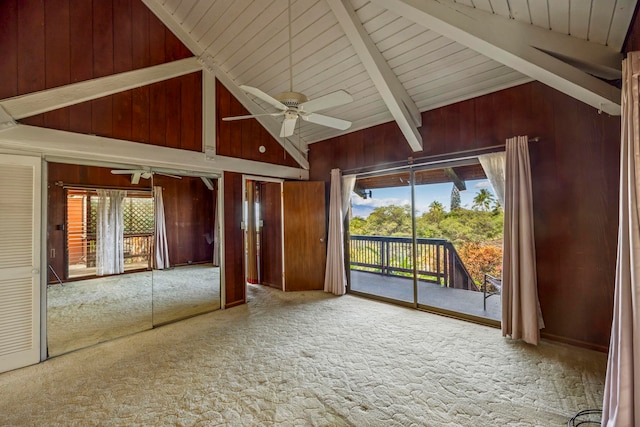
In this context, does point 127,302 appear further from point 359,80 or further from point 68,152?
point 359,80

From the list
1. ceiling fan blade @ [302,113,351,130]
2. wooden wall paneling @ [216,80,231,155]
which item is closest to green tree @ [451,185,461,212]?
ceiling fan blade @ [302,113,351,130]

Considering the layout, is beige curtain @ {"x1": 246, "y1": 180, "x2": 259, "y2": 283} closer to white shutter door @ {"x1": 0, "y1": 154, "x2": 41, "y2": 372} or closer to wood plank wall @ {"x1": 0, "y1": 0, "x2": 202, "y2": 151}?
wood plank wall @ {"x1": 0, "y1": 0, "x2": 202, "y2": 151}

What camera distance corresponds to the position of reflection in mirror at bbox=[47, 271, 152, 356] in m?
2.84

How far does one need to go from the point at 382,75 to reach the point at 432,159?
4.32 ft

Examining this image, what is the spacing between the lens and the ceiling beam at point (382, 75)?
2.76m

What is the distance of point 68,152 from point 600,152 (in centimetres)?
535

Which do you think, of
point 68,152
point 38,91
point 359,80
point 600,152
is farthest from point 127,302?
point 600,152

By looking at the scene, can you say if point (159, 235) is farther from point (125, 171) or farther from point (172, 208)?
point (125, 171)

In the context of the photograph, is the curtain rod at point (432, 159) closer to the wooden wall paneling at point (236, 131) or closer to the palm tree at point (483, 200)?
the palm tree at point (483, 200)

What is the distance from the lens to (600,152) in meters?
2.62

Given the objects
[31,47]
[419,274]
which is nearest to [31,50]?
[31,47]

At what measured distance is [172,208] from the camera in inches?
146

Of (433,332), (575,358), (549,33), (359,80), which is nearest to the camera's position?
(549,33)

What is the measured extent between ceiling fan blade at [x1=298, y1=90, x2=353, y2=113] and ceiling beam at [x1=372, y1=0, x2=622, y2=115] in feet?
3.07
